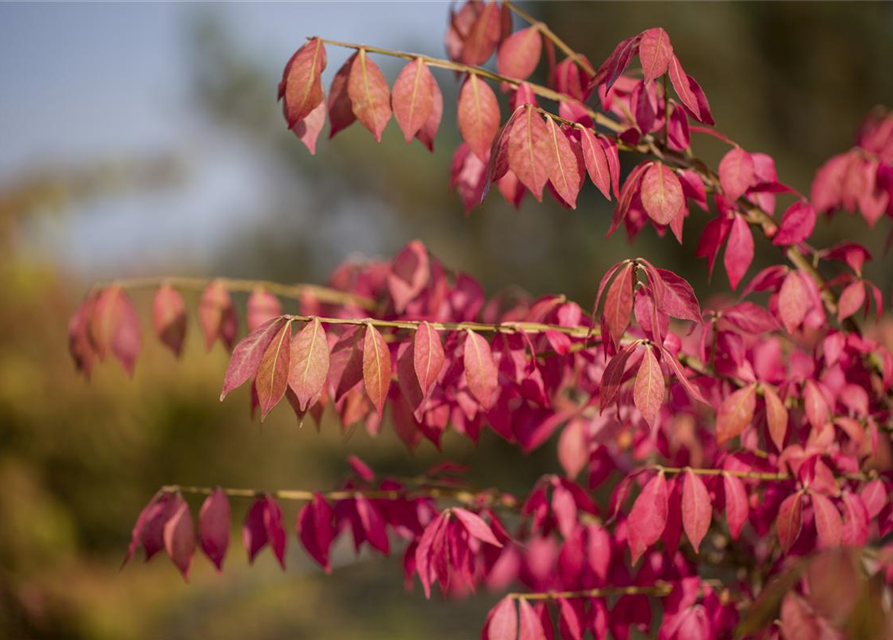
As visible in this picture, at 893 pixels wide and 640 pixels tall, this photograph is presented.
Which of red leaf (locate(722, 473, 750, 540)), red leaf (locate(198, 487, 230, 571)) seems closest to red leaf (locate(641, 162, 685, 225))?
red leaf (locate(722, 473, 750, 540))

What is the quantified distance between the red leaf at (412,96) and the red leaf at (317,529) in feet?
1.29

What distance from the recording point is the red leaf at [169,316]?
1.05m

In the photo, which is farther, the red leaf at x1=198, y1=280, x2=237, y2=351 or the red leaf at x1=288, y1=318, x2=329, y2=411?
the red leaf at x1=198, y1=280, x2=237, y2=351

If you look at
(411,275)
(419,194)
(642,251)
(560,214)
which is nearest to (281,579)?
(411,275)

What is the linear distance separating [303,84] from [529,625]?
52cm

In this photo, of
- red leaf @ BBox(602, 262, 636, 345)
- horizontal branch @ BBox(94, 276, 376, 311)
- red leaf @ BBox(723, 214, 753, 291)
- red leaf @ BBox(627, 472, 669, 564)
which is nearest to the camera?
red leaf @ BBox(602, 262, 636, 345)

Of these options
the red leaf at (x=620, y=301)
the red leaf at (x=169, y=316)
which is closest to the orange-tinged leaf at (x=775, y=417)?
the red leaf at (x=620, y=301)

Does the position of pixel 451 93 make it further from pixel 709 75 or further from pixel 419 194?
pixel 709 75

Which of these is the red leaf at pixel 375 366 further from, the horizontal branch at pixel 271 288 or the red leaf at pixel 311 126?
the horizontal branch at pixel 271 288

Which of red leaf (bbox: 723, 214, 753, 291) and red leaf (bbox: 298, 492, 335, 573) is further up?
red leaf (bbox: 723, 214, 753, 291)

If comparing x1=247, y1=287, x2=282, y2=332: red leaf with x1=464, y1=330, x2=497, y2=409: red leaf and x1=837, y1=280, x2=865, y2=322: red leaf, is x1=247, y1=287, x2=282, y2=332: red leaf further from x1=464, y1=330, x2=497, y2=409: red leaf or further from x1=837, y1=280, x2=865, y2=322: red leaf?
x1=837, y1=280, x2=865, y2=322: red leaf

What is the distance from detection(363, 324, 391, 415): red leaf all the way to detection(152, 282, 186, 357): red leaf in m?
0.52

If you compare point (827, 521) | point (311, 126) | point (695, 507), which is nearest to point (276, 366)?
point (311, 126)

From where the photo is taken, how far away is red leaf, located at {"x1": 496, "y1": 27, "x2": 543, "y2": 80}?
2.98 ft
